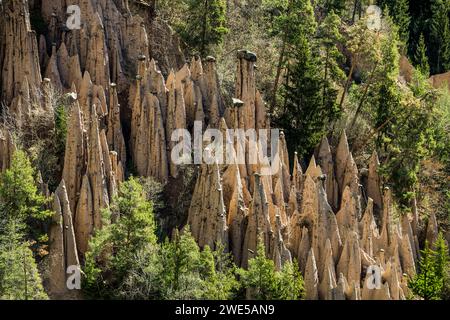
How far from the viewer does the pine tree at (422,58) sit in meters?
55.0

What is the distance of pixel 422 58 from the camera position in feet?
184

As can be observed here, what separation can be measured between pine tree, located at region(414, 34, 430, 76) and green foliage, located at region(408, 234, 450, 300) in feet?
71.0

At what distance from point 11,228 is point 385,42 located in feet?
71.1

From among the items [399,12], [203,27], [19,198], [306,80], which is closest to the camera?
[19,198]

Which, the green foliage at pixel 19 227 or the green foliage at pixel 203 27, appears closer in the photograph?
the green foliage at pixel 19 227

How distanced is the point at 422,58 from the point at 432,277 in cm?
2539

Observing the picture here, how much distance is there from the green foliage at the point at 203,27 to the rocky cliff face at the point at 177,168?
280 cm

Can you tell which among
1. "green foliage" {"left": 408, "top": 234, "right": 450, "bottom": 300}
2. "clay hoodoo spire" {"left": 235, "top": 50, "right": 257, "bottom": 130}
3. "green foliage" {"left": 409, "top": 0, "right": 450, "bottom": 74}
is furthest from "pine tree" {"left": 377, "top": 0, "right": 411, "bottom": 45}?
"green foliage" {"left": 408, "top": 234, "right": 450, "bottom": 300}

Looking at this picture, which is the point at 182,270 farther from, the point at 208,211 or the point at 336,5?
the point at 336,5

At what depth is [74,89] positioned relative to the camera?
35906 millimetres

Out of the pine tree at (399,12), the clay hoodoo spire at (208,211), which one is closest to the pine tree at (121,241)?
the clay hoodoo spire at (208,211)

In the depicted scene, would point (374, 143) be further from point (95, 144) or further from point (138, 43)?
point (95, 144)

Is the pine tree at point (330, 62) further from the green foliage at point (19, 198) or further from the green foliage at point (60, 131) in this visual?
the green foliage at point (19, 198)

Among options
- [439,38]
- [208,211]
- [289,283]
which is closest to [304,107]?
[208,211]
